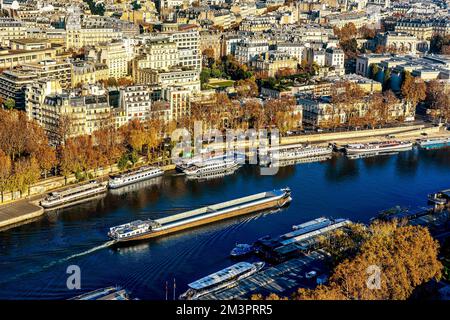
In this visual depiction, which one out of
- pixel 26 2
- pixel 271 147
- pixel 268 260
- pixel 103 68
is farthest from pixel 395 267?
pixel 26 2

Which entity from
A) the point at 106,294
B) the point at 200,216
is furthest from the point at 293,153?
the point at 106,294

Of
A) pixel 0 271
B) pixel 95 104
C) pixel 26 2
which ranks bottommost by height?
pixel 0 271

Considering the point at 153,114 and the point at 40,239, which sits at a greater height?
the point at 153,114

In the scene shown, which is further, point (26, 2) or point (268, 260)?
point (26, 2)

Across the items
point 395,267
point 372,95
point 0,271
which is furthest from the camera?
point 372,95

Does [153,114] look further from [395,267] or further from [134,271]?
[395,267]

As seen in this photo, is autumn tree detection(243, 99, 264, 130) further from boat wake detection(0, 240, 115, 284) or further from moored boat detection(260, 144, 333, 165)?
boat wake detection(0, 240, 115, 284)

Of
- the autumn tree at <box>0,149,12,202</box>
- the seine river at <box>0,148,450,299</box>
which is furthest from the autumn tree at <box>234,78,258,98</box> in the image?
the autumn tree at <box>0,149,12,202</box>
